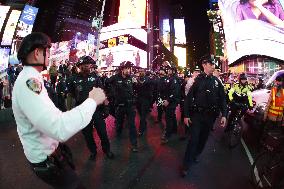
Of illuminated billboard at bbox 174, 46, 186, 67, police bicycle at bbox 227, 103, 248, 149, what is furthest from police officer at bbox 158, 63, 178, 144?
illuminated billboard at bbox 174, 46, 186, 67

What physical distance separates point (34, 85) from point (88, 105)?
1.31 ft

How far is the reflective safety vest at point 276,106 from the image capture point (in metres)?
7.25

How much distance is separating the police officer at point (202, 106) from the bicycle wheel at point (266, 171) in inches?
43.9

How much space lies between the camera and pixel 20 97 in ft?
8.37

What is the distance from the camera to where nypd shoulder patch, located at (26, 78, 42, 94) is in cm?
251

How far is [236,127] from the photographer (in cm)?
1002

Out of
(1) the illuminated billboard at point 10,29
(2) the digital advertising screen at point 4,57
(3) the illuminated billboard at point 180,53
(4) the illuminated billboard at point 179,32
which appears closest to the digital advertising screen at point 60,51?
(1) the illuminated billboard at point 10,29

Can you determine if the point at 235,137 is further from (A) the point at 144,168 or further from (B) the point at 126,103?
(A) the point at 144,168

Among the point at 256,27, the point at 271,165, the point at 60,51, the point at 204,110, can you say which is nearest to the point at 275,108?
the point at 204,110

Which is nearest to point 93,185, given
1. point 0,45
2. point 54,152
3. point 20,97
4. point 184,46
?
point 54,152

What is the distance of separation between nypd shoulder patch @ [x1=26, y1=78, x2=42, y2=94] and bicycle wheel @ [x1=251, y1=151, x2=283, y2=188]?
415cm

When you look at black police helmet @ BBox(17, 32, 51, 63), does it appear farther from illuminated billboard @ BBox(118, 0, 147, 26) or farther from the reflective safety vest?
illuminated billboard @ BBox(118, 0, 147, 26)

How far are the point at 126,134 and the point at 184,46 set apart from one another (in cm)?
9371

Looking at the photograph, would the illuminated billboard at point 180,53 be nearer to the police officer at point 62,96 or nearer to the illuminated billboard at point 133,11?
the illuminated billboard at point 133,11
